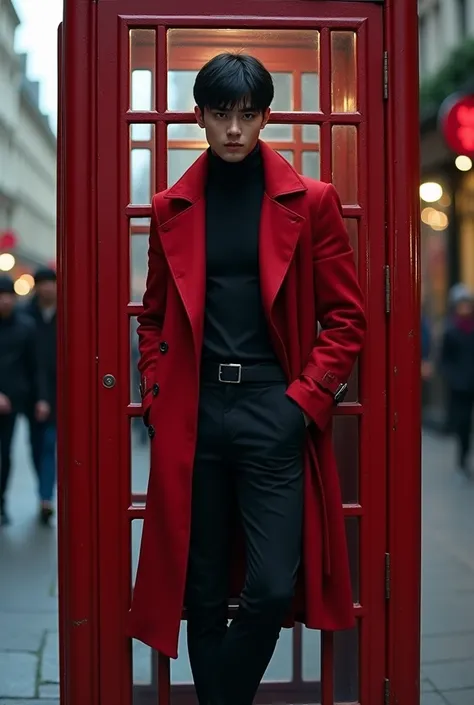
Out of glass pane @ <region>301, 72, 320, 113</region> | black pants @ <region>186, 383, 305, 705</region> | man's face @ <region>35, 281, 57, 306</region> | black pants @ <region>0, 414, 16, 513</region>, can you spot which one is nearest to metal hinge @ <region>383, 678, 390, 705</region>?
black pants @ <region>186, 383, 305, 705</region>

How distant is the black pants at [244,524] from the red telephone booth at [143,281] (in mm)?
310

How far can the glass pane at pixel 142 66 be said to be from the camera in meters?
3.59

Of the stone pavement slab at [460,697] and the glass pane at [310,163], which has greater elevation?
the glass pane at [310,163]

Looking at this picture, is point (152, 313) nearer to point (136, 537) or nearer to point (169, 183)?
point (169, 183)

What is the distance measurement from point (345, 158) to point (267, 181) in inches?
17.9

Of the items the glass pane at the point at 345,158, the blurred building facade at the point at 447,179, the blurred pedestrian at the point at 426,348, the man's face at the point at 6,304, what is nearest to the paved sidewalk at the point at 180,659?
the glass pane at the point at 345,158

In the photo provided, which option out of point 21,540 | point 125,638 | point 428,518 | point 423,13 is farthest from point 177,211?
point 423,13

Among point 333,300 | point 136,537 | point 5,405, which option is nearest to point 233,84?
Answer: point 333,300

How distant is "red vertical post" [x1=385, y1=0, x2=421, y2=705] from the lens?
358 cm

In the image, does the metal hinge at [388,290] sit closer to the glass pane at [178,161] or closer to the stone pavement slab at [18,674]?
the glass pane at [178,161]

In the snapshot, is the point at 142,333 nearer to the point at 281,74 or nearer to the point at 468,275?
the point at 281,74

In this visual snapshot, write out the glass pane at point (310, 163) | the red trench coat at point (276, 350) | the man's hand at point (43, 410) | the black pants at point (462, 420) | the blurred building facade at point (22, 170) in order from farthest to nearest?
1. the blurred building facade at point (22, 170)
2. the black pants at point (462, 420)
3. the man's hand at point (43, 410)
4. the glass pane at point (310, 163)
5. the red trench coat at point (276, 350)

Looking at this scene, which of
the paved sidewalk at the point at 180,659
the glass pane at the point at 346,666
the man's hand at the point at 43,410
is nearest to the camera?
the glass pane at the point at 346,666

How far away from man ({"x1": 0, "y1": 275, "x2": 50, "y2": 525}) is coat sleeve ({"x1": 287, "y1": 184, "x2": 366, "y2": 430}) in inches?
213
